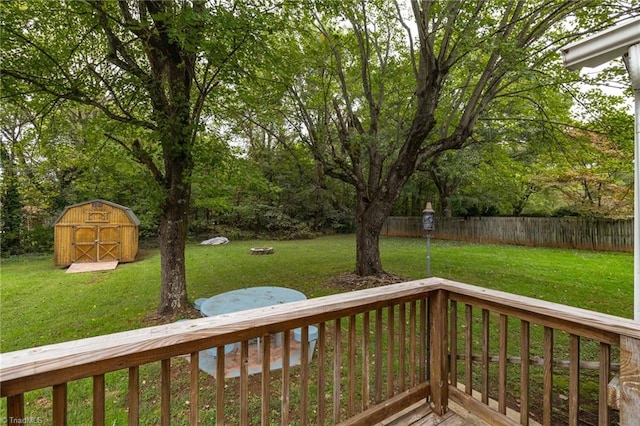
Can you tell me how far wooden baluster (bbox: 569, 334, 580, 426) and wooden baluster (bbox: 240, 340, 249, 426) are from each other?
1.58 metres

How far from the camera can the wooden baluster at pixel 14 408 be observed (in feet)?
2.93

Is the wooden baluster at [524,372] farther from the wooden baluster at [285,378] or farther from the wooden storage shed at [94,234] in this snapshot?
the wooden storage shed at [94,234]

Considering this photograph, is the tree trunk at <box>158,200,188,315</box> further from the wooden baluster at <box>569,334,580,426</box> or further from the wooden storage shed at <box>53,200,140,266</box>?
the wooden storage shed at <box>53,200,140,266</box>

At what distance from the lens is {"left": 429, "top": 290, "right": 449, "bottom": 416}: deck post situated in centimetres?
203

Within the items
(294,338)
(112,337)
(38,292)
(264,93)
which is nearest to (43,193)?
(38,292)

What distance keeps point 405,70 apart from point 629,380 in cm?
658

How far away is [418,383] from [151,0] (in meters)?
4.86

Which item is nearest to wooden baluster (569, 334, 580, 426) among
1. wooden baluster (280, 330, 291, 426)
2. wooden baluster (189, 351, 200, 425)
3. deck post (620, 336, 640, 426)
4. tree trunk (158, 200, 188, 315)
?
deck post (620, 336, 640, 426)

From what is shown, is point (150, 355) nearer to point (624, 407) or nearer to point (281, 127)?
point (624, 407)

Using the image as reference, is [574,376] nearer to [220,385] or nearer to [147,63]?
[220,385]

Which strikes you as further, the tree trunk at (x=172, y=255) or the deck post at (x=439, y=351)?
the tree trunk at (x=172, y=255)

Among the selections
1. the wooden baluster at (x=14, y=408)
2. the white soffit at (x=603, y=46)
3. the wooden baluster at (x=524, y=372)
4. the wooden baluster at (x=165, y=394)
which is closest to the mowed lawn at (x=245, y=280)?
the wooden baluster at (x=165, y=394)

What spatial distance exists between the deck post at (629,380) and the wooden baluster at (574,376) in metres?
0.16

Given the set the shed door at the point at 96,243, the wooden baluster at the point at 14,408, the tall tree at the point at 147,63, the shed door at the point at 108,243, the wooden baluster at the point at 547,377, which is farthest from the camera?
the shed door at the point at 108,243
